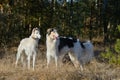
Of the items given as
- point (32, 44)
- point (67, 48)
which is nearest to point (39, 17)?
point (67, 48)

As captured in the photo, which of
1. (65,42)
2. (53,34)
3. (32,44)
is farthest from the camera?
(65,42)

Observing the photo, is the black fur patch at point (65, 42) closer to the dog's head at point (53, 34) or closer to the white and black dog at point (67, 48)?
the white and black dog at point (67, 48)

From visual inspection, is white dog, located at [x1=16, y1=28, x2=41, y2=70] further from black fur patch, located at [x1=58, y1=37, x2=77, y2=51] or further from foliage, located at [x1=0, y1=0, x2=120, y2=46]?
foliage, located at [x1=0, y1=0, x2=120, y2=46]

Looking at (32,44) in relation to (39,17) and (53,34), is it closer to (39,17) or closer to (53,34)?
(53,34)

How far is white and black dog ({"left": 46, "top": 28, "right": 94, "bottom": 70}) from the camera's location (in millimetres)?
16536

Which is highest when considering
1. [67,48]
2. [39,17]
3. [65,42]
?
[39,17]

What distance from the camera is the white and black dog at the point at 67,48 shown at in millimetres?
16536

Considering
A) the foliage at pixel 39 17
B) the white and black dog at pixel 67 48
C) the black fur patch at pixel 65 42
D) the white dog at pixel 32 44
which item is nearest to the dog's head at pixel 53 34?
the white and black dog at pixel 67 48

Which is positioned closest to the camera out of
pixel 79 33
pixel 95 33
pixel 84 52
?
pixel 84 52

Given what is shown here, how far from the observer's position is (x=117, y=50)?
1727 centimetres

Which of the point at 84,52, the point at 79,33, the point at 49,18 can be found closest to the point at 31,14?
the point at 49,18

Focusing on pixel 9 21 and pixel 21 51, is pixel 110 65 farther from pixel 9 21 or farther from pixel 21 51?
pixel 9 21

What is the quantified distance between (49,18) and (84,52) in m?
8.92

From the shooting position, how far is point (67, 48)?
17484 millimetres
